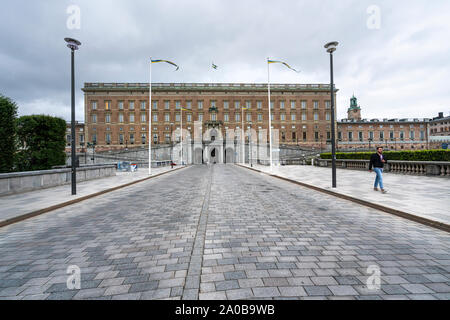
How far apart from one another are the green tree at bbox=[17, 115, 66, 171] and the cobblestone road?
17.6 meters

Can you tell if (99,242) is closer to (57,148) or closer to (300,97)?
(57,148)

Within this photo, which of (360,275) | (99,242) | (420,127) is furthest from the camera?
(420,127)

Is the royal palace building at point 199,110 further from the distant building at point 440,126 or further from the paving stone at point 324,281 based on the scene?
the paving stone at point 324,281

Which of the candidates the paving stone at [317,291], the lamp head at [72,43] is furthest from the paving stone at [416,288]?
the lamp head at [72,43]

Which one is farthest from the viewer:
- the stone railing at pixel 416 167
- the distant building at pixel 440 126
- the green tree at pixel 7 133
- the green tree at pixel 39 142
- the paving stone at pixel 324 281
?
the distant building at pixel 440 126

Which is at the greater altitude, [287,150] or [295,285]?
[287,150]

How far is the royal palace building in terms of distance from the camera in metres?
61.8

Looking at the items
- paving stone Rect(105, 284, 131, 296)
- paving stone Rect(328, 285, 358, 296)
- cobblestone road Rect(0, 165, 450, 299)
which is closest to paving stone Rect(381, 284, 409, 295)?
cobblestone road Rect(0, 165, 450, 299)

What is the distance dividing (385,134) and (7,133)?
88419 mm

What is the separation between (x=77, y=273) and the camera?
3.04 metres

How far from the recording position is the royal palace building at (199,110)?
61.8 m

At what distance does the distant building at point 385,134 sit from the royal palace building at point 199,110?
941 cm

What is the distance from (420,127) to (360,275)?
9647cm
